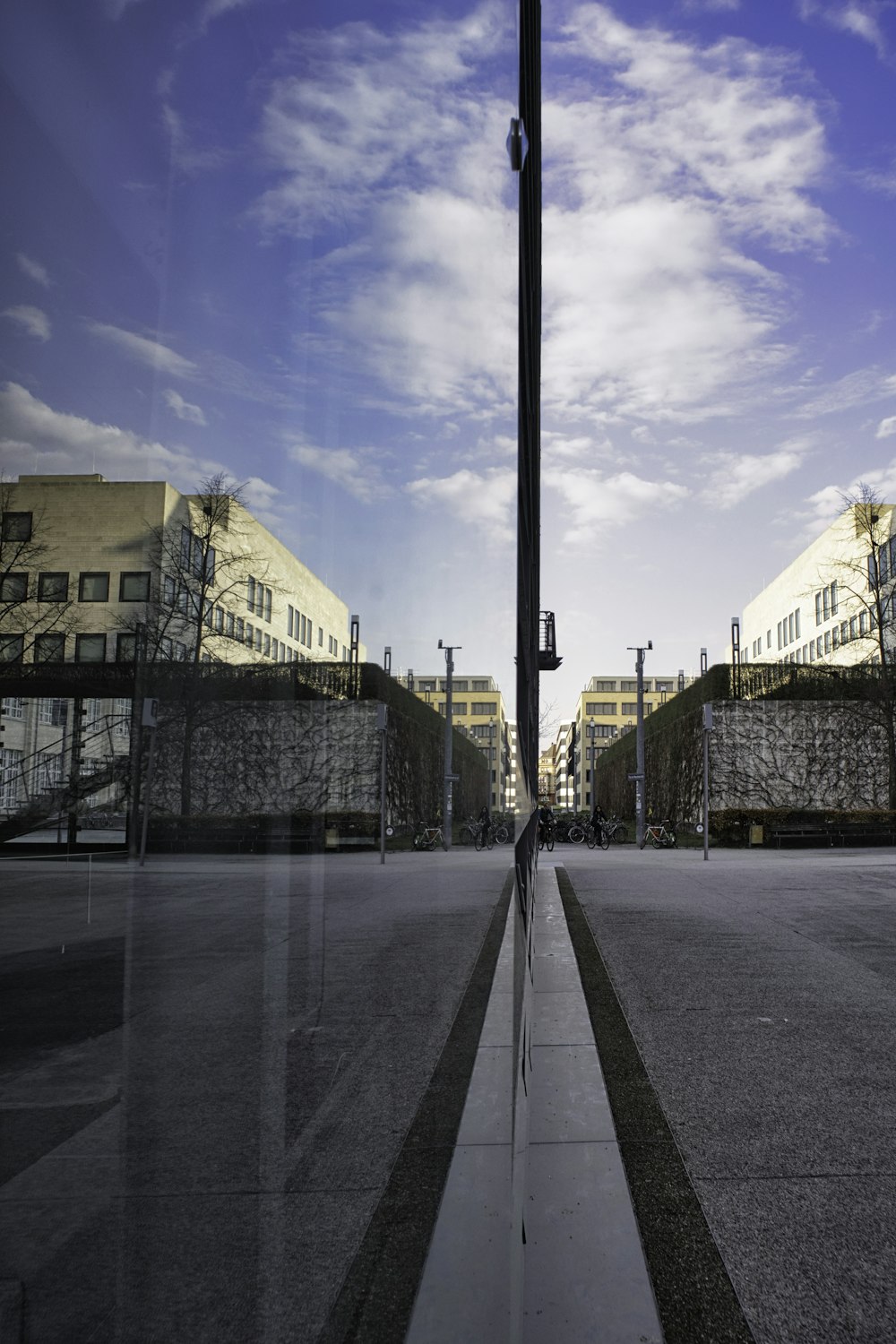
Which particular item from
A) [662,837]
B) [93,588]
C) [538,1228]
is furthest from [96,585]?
[662,837]

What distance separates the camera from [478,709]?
2254mm

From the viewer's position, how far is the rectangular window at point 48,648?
0.63m

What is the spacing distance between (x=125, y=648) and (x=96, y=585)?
52 mm

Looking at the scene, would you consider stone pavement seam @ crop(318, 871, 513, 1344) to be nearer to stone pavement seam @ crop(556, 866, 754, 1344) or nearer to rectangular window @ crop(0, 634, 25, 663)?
stone pavement seam @ crop(556, 866, 754, 1344)

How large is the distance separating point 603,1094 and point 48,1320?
2.74 m

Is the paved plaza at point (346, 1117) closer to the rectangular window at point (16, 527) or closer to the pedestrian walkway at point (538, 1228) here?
the pedestrian walkway at point (538, 1228)

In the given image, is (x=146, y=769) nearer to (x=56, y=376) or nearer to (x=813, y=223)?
(x=56, y=376)

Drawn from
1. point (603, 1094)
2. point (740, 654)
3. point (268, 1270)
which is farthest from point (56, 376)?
point (740, 654)

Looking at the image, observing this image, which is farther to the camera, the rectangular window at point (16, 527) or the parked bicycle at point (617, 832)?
the parked bicycle at point (617, 832)

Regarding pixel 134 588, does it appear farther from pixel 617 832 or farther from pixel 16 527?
pixel 617 832

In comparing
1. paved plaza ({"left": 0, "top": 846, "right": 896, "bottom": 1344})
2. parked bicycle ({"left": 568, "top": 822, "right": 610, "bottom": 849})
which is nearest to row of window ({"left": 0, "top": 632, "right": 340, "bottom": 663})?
paved plaza ({"left": 0, "top": 846, "right": 896, "bottom": 1344})

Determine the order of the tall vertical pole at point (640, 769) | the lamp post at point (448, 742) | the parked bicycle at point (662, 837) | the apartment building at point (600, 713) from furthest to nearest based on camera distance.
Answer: the apartment building at point (600, 713) < the tall vertical pole at point (640, 769) < the parked bicycle at point (662, 837) < the lamp post at point (448, 742)

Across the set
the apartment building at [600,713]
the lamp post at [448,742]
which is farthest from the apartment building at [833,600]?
the apartment building at [600,713]

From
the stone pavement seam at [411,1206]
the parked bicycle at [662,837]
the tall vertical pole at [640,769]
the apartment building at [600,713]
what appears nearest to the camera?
the stone pavement seam at [411,1206]
